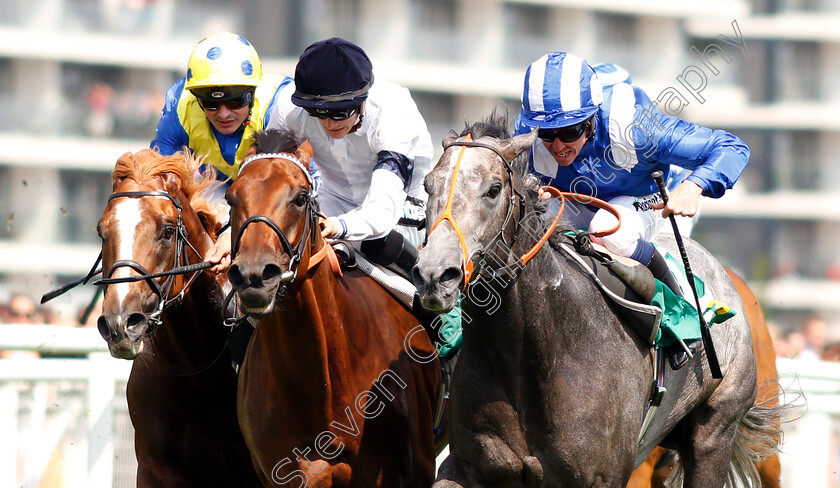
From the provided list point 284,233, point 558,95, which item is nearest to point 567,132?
point 558,95

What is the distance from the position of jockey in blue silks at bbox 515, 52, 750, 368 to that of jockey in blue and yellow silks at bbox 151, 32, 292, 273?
130 centimetres

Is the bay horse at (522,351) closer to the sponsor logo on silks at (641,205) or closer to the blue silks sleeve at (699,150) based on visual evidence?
the blue silks sleeve at (699,150)

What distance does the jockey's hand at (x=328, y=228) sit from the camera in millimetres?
3990

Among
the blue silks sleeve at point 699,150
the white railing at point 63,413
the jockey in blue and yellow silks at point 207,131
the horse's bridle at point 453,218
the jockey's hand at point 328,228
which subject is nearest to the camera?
the horse's bridle at point 453,218

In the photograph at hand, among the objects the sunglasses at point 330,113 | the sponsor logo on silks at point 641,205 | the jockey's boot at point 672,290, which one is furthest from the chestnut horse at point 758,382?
the sunglasses at point 330,113

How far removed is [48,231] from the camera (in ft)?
81.1

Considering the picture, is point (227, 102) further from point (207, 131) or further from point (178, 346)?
point (178, 346)

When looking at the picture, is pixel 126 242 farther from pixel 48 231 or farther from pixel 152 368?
pixel 48 231

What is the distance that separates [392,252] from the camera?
475 centimetres

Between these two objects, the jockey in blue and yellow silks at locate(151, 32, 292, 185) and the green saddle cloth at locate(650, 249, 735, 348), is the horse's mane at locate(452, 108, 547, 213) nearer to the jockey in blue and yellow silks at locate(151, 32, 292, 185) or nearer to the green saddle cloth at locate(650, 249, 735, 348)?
the green saddle cloth at locate(650, 249, 735, 348)

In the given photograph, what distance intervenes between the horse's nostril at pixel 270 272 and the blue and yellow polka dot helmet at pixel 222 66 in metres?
1.54

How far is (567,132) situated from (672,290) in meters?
0.88

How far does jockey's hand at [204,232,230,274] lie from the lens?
4168 mm

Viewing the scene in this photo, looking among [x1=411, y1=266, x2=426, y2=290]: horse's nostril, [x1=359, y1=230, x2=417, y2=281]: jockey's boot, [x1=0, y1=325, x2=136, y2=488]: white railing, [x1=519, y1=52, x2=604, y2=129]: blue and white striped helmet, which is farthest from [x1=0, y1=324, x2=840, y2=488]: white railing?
[x1=411, y1=266, x2=426, y2=290]: horse's nostril
